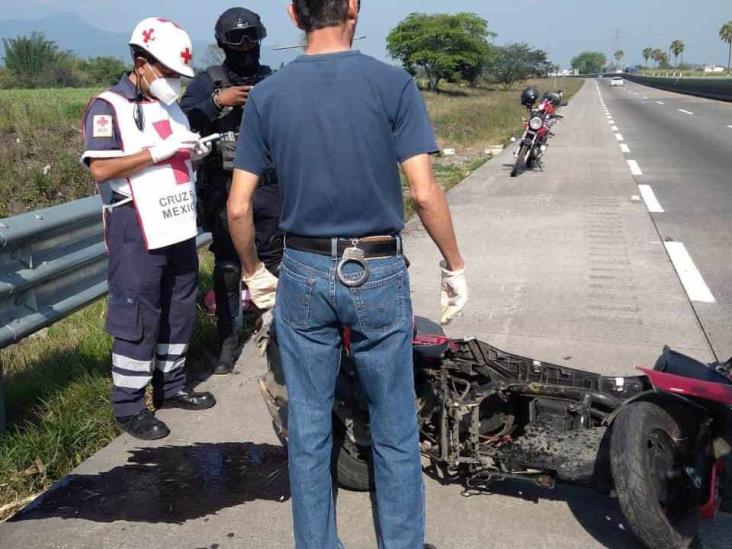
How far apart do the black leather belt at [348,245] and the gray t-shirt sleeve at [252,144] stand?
0.92ft

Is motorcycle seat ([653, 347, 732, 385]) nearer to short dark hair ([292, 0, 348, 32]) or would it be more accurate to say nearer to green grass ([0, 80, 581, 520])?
short dark hair ([292, 0, 348, 32])

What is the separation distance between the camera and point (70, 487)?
135 inches

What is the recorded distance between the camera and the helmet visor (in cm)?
434

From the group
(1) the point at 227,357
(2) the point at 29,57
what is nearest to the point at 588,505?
(1) the point at 227,357

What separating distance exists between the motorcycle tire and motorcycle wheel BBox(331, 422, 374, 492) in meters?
1.06

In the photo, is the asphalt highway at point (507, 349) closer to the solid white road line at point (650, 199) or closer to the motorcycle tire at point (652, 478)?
the solid white road line at point (650, 199)

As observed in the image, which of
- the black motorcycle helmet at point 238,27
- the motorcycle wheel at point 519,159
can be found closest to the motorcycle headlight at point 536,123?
the motorcycle wheel at point 519,159

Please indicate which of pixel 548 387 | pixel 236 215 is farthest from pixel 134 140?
pixel 548 387

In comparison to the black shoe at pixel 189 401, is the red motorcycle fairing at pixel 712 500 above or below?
above

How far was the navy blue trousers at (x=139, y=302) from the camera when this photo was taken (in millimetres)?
3760

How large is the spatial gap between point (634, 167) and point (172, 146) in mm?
12168

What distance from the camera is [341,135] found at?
228cm

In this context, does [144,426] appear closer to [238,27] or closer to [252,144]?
[252,144]

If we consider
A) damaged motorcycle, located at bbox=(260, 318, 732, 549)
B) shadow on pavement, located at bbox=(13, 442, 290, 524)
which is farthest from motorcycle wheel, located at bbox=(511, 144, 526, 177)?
shadow on pavement, located at bbox=(13, 442, 290, 524)
